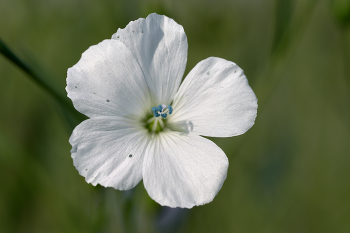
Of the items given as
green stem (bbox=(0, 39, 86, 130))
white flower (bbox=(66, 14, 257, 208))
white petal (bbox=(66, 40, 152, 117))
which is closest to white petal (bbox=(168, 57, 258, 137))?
white flower (bbox=(66, 14, 257, 208))

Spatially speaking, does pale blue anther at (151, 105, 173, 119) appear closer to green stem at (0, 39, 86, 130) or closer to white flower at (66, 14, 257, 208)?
white flower at (66, 14, 257, 208)

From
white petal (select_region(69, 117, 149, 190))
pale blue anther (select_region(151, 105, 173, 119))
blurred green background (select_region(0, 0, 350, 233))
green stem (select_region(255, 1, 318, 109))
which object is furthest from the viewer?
blurred green background (select_region(0, 0, 350, 233))

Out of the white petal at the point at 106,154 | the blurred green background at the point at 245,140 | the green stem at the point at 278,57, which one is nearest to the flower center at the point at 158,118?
the white petal at the point at 106,154

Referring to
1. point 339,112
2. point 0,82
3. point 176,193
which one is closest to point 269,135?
point 339,112

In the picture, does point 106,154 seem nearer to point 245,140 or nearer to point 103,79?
point 103,79

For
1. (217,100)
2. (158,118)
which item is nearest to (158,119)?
(158,118)
